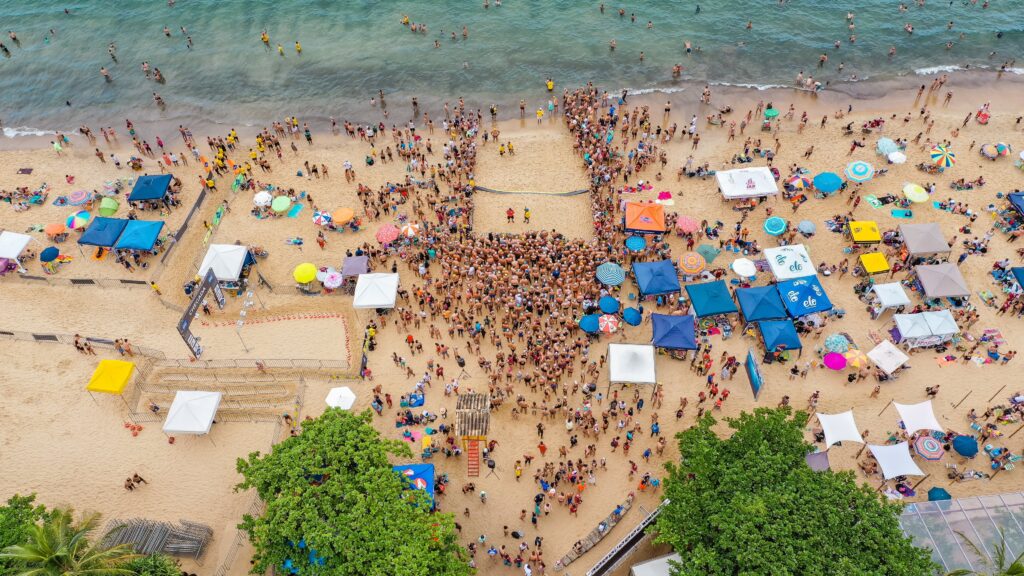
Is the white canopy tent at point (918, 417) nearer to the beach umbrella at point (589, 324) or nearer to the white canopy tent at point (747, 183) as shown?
the beach umbrella at point (589, 324)

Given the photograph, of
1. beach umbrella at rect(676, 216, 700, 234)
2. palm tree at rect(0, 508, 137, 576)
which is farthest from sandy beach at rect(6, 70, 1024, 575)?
palm tree at rect(0, 508, 137, 576)

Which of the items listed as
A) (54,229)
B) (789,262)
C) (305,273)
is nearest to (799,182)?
(789,262)

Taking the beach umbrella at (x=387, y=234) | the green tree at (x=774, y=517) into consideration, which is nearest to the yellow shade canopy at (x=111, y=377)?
the beach umbrella at (x=387, y=234)

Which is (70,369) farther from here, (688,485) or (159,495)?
(688,485)

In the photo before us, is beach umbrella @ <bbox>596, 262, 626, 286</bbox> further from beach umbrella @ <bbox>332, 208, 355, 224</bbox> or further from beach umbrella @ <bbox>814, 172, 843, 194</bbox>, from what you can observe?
beach umbrella @ <bbox>332, 208, 355, 224</bbox>

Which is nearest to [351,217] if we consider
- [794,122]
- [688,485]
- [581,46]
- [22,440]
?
[22,440]

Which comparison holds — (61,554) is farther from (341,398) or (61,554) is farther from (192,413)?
(341,398)
